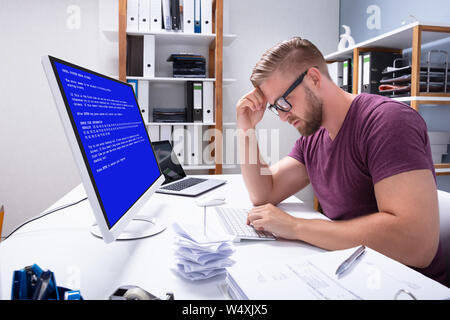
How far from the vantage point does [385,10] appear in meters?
2.65

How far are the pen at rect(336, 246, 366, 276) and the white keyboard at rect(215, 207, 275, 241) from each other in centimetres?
25

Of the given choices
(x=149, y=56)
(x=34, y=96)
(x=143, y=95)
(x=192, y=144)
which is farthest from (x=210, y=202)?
(x=34, y=96)

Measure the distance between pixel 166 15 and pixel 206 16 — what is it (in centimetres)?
32

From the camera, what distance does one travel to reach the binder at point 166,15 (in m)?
2.53

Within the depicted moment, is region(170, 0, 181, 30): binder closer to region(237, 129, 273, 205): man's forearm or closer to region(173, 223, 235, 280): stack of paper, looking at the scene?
region(237, 129, 273, 205): man's forearm

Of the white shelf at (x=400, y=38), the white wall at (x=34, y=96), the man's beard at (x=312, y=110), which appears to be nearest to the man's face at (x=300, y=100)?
the man's beard at (x=312, y=110)

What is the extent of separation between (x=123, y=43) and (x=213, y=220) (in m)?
1.97

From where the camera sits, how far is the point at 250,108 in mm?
1320

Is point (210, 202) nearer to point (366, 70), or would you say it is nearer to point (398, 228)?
point (398, 228)

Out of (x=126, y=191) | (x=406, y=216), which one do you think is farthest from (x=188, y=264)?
(x=406, y=216)

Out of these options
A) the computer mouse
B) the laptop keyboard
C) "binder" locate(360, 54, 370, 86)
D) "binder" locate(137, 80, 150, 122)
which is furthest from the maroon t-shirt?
"binder" locate(137, 80, 150, 122)

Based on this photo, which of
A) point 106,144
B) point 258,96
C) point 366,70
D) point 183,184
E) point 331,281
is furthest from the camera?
point 366,70

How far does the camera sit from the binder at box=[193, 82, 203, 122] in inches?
104
